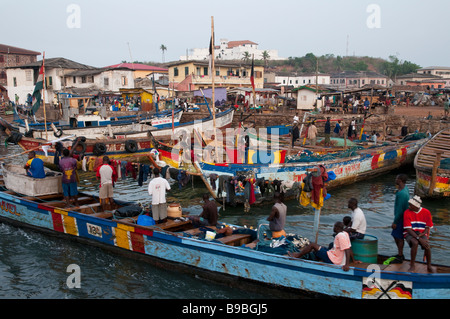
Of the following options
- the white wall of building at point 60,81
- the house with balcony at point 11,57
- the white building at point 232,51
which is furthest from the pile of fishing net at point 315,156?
the white building at point 232,51

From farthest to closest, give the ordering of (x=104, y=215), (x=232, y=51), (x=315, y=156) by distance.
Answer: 1. (x=232, y=51)
2. (x=315, y=156)
3. (x=104, y=215)

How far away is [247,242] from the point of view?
9.61 m

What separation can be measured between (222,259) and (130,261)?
3112 mm

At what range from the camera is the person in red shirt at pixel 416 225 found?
289 inches

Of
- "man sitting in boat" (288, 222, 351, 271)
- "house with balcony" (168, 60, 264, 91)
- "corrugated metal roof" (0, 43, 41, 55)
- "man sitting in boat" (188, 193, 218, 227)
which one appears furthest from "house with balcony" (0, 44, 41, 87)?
"man sitting in boat" (288, 222, 351, 271)

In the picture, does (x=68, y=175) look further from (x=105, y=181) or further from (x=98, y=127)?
(x=98, y=127)

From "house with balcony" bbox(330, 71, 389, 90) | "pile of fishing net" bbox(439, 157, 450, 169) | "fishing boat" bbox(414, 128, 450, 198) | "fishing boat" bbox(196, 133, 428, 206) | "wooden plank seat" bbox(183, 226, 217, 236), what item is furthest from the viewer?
"house with balcony" bbox(330, 71, 389, 90)

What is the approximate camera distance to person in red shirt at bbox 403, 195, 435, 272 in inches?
289

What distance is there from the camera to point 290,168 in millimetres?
15422

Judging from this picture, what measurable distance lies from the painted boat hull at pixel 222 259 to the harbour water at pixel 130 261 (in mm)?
346

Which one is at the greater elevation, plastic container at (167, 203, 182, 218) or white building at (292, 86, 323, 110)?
white building at (292, 86, 323, 110)

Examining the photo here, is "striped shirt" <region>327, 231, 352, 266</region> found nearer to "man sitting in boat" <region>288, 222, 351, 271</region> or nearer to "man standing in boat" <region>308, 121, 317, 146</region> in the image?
"man sitting in boat" <region>288, 222, 351, 271</region>

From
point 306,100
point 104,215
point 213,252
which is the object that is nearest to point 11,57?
point 306,100
